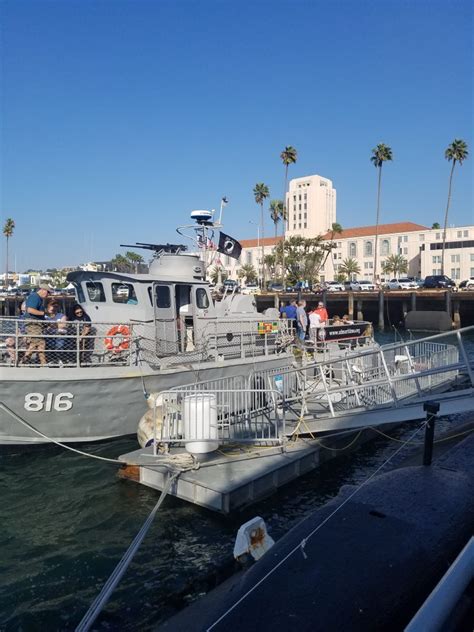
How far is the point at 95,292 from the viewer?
40.4ft

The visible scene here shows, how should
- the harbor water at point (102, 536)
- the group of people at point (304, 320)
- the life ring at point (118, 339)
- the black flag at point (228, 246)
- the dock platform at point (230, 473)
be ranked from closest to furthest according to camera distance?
1. the harbor water at point (102, 536)
2. the dock platform at point (230, 473)
3. the life ring at point (118, 339)
4. the black flag at point (228, 246)
5. the group of people at point (304, 320)

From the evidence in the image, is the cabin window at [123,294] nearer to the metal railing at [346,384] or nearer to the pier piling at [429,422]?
the metal railing at [346,384]

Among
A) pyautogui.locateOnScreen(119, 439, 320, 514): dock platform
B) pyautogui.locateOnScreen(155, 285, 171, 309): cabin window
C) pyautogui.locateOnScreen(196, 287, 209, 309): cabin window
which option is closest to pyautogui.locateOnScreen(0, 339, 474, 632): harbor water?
pyautogui.locateOnScreen(119, 439, 320, 514): dock platform

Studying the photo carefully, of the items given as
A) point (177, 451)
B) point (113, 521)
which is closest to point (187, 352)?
point (177, 451)

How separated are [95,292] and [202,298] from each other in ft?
9.53

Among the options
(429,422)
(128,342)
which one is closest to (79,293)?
(128,342)

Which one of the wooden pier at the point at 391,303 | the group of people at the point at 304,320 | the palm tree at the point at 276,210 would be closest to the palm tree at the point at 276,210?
the palm tree at the point at 276,210

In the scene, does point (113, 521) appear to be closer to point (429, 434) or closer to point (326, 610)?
point (326, 610)

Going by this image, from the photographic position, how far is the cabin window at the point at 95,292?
12281 millimetres

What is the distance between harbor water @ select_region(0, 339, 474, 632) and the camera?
17.4 ft

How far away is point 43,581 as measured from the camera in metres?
5.79

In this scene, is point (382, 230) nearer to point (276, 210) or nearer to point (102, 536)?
point (276, 210)

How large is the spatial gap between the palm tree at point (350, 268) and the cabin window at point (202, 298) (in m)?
84.2

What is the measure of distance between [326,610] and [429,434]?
3.89 meters
